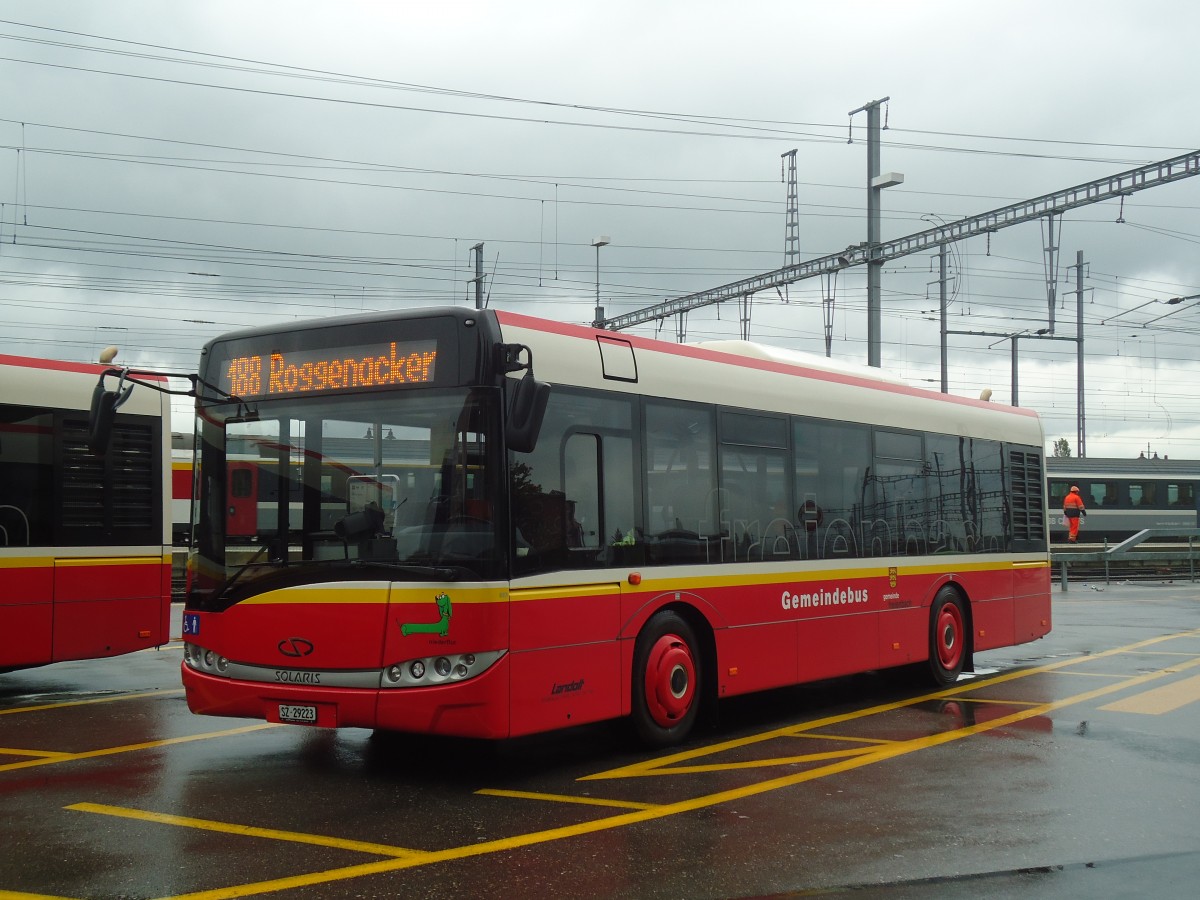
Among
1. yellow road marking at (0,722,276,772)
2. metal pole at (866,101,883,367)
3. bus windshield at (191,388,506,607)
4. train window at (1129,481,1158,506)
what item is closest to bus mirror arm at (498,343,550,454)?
bus windshield at (191,388,506,607)

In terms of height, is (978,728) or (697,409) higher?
(697,409)

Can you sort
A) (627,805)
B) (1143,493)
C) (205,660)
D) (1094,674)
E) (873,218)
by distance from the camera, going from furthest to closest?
(1143,493) < (873,218) < (1094,674) < (205,660) < (627,805)

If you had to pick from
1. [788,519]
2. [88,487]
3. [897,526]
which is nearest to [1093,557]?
[897,526]

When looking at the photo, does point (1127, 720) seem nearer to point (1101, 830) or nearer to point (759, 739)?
point (759, 739)

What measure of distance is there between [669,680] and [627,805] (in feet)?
5.98

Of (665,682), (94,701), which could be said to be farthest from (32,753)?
(665,682)

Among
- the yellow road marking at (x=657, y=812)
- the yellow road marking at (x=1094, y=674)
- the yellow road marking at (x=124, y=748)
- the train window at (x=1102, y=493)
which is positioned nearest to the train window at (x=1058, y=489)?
the train window at (x=1102, y=493)

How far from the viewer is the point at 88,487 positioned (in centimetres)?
1180

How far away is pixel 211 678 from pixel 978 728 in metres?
5.80

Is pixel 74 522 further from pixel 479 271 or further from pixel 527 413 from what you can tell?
pixel 479 271

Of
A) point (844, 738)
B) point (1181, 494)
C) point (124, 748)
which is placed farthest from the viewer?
point (1181, 494)

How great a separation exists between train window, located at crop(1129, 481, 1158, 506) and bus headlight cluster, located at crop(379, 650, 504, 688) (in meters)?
45.7

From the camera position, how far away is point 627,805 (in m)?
7.28

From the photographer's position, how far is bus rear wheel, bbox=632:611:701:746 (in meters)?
8.83
